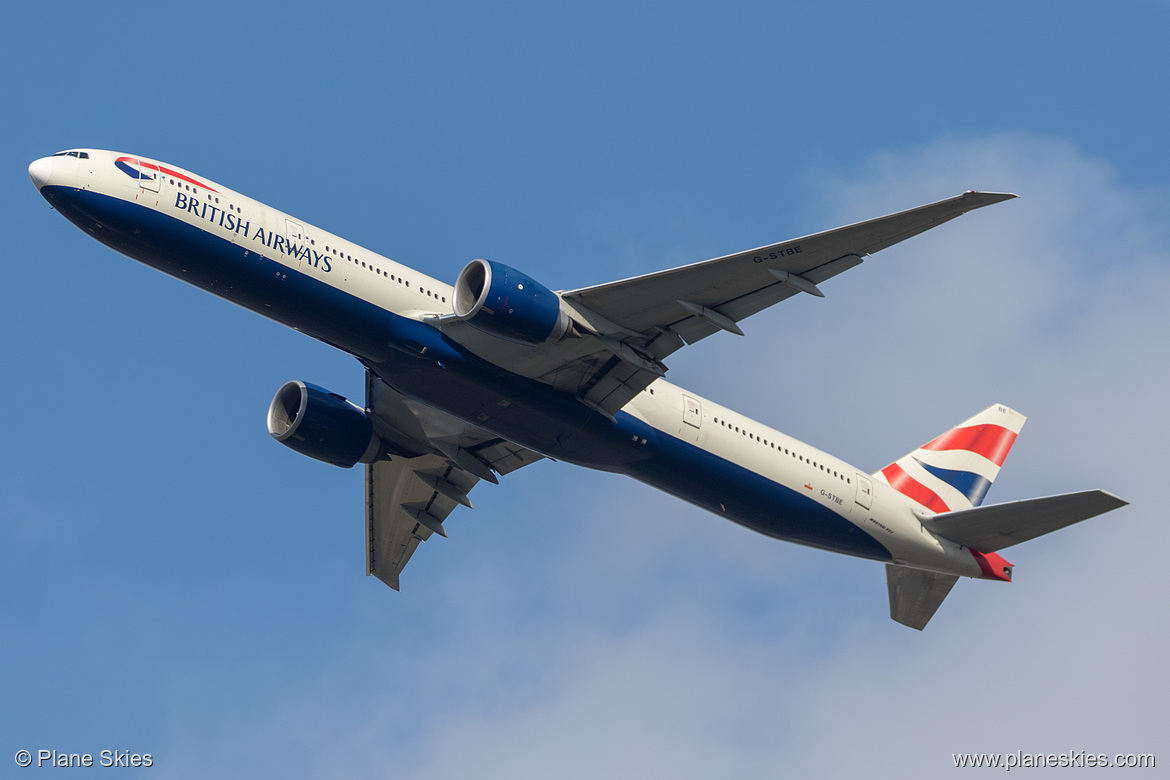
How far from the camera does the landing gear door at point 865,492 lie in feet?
122

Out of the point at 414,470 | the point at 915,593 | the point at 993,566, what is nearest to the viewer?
the point at 993,566

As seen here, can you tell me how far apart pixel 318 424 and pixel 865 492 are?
16.0 metres

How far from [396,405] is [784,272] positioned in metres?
13.3

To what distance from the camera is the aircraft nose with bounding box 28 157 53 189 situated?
29.3m

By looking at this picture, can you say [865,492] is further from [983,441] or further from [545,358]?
[545,358]

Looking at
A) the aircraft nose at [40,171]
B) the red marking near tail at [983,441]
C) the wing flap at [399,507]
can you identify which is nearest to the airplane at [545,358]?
the aircraft nose at [40,171]

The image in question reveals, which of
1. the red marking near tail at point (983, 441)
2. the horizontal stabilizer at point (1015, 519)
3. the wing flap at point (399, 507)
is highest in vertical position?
the red marking near tail at point (983, 441)

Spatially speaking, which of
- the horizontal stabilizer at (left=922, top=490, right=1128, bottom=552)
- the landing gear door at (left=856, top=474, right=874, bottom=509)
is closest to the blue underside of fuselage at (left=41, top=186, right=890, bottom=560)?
the landing gear door at (left=856, top=474, right=874, bottom=509)

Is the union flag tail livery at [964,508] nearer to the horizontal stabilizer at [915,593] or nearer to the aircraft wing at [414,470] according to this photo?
the horizontal stabilizer at [915,593]

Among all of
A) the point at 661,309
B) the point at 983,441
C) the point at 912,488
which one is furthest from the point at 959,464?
the point at 661,309

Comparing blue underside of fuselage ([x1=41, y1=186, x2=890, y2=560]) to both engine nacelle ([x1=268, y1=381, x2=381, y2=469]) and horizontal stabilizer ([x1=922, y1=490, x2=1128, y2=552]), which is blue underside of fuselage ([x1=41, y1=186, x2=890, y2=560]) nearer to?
horizontal stabilizer ([x1=922, y1=490, x2=1128, y2=552])

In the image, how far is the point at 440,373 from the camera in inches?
1236

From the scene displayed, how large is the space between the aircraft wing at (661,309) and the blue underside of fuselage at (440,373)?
665 millimetres

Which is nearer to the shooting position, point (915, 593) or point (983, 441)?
point (915, 593)
